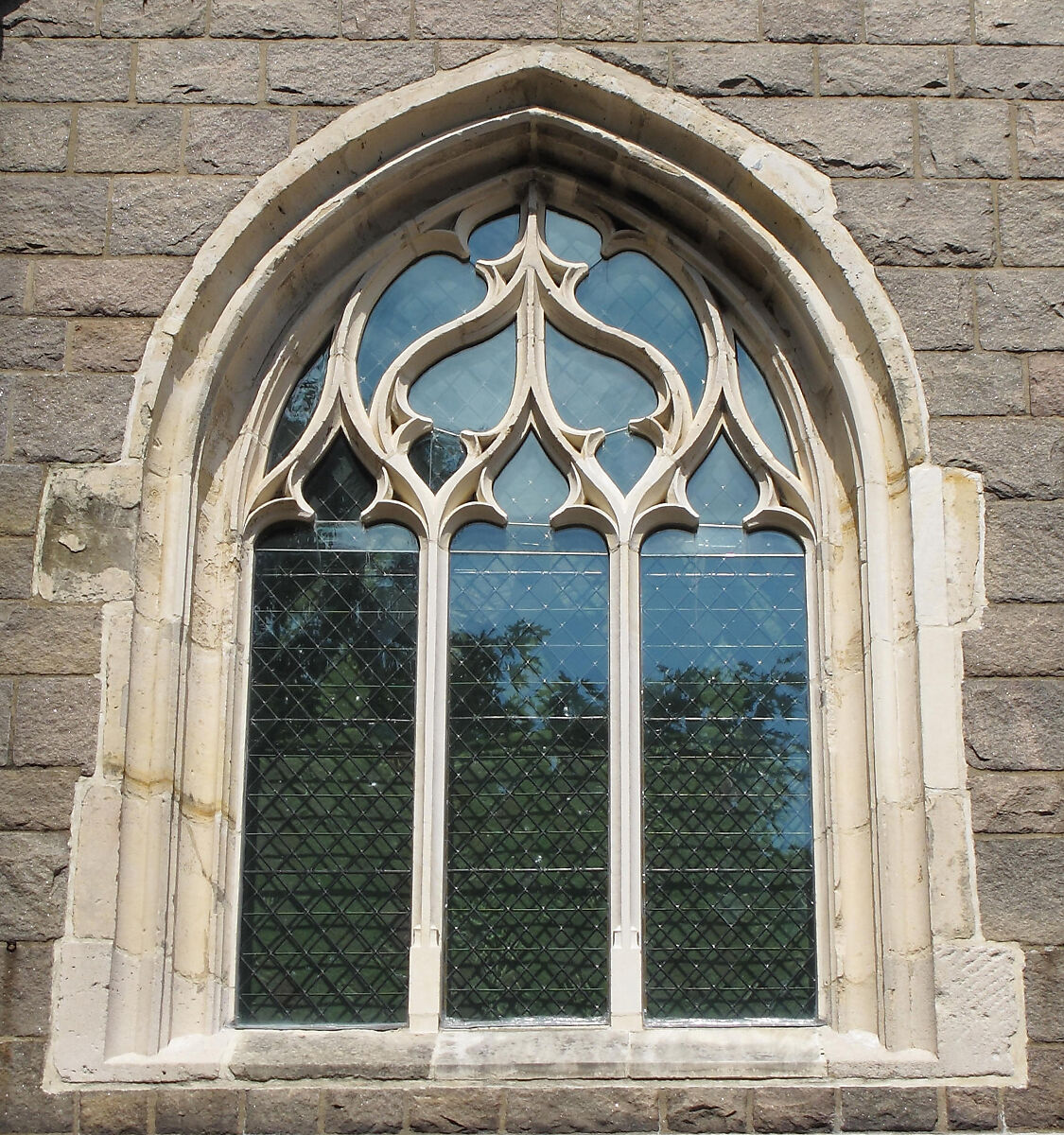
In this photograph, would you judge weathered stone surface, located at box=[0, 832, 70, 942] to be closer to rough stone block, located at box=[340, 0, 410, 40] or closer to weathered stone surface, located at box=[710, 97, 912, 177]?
rough stone block, located at box=[340, 0, 410, 40]

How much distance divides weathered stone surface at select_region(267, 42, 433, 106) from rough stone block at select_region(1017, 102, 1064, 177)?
1.92 m

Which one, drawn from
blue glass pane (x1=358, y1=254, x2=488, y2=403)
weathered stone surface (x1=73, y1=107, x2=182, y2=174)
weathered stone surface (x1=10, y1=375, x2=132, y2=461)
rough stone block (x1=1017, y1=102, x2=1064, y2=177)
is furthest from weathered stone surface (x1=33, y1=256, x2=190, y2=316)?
rough stone block (x1=1017, y1=102, x2=1064, y2=177)

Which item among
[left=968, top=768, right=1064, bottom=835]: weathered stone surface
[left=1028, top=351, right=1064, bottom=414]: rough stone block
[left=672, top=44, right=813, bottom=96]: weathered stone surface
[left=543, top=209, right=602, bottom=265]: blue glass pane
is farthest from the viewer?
[left=543, top=209, right=602, bottom=265]: blue glass pane

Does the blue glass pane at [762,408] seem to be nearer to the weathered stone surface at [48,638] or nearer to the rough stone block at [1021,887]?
the rough stone block at [1021,887]

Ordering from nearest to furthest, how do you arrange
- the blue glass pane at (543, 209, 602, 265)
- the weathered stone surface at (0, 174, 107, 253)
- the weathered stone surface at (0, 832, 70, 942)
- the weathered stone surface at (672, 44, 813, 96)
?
the weathered stone surface at (0, 832, 70, 942) → the weathered stone surface at (0, 174, 107, 253) → the weathered stone surface at (672, 44, 813, 96) → the blue glass pane at (543, 209, 602, 265)

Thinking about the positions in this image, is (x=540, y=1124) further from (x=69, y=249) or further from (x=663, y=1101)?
(x=69, y=249)

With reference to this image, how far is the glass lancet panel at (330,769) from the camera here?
4637mm

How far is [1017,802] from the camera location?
444 cm

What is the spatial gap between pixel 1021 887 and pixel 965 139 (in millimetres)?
2363

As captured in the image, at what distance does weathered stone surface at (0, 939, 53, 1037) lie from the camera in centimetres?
424

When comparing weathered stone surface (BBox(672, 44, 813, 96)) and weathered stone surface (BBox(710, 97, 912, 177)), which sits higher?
weathered stone surface (BBox(672, 44, 813, 96))

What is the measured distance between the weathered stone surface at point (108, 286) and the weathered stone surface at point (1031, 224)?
257 cm

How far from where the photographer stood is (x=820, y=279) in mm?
5020

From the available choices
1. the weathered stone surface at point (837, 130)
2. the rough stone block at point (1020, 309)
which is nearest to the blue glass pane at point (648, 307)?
the weathered stone surface at point (837, 130)
